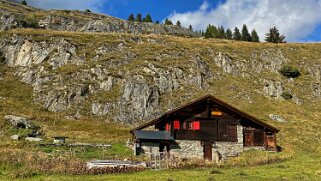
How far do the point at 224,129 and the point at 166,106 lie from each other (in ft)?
71.0

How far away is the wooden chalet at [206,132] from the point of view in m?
45.8

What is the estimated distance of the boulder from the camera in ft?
168

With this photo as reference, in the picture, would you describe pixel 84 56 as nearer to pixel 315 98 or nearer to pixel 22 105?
pixel 22 105

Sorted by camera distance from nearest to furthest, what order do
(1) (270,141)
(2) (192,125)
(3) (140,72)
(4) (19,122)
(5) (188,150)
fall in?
(5) (188,150)
(2) (192,125)
(1) (270,141)
(4) (19,122)
(3) (140,72)

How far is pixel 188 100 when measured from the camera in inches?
2817

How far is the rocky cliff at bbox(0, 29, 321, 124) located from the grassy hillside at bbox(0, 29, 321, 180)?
0.33 meters

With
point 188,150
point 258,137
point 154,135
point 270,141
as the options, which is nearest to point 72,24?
point 154,135

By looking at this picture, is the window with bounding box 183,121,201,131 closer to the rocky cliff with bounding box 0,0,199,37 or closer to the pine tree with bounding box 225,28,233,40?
the rocky cliff with bounding box 0,0,199,37

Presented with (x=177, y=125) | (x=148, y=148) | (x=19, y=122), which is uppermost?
(x=19, y=122)

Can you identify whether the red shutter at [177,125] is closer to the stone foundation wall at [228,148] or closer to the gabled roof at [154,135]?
the gabled roof at [154,135]

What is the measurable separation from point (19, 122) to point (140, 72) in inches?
1177

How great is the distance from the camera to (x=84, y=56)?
78.6 m

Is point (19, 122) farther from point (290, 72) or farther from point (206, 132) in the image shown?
point (290, 72)

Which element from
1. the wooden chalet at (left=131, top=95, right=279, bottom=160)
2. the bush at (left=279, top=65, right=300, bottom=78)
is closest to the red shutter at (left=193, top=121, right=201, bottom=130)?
the wooden chalet at (left=131, top=95, right=279, bottom=160)
